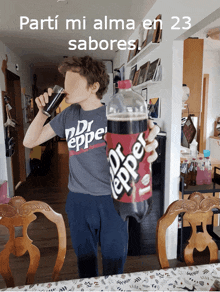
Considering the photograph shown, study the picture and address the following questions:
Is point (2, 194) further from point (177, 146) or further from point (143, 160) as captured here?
point (143, 160)

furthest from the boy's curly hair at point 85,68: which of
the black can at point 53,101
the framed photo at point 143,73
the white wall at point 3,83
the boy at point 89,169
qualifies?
the white wall at point 3,83

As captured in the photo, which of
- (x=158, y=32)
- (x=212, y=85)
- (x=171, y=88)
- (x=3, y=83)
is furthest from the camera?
(x=212, y=85)

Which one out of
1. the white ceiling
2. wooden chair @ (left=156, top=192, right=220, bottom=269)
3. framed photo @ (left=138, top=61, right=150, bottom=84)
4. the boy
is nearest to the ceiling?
framed photo @ (left=138, top=61, right=150, bottom=84)

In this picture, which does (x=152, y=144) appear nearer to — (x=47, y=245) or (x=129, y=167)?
(x=129, y=167)

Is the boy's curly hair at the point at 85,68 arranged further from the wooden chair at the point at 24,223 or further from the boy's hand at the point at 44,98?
Answer: the wooden chair at the point at 24,223

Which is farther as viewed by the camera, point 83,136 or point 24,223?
point 24,223

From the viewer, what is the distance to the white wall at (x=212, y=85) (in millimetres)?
4320

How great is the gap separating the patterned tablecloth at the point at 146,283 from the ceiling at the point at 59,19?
2.18m

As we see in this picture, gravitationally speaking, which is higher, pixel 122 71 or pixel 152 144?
pixel 122 71

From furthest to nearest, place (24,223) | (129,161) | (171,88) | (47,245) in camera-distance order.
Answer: (47,245) → (171,88) → (24,223) → (129,161)

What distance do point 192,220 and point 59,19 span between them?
8.02ft

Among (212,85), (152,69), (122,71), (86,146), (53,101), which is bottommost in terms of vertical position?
(86,146)

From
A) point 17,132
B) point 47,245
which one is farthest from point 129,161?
point 17,132

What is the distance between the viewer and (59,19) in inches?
97.3
